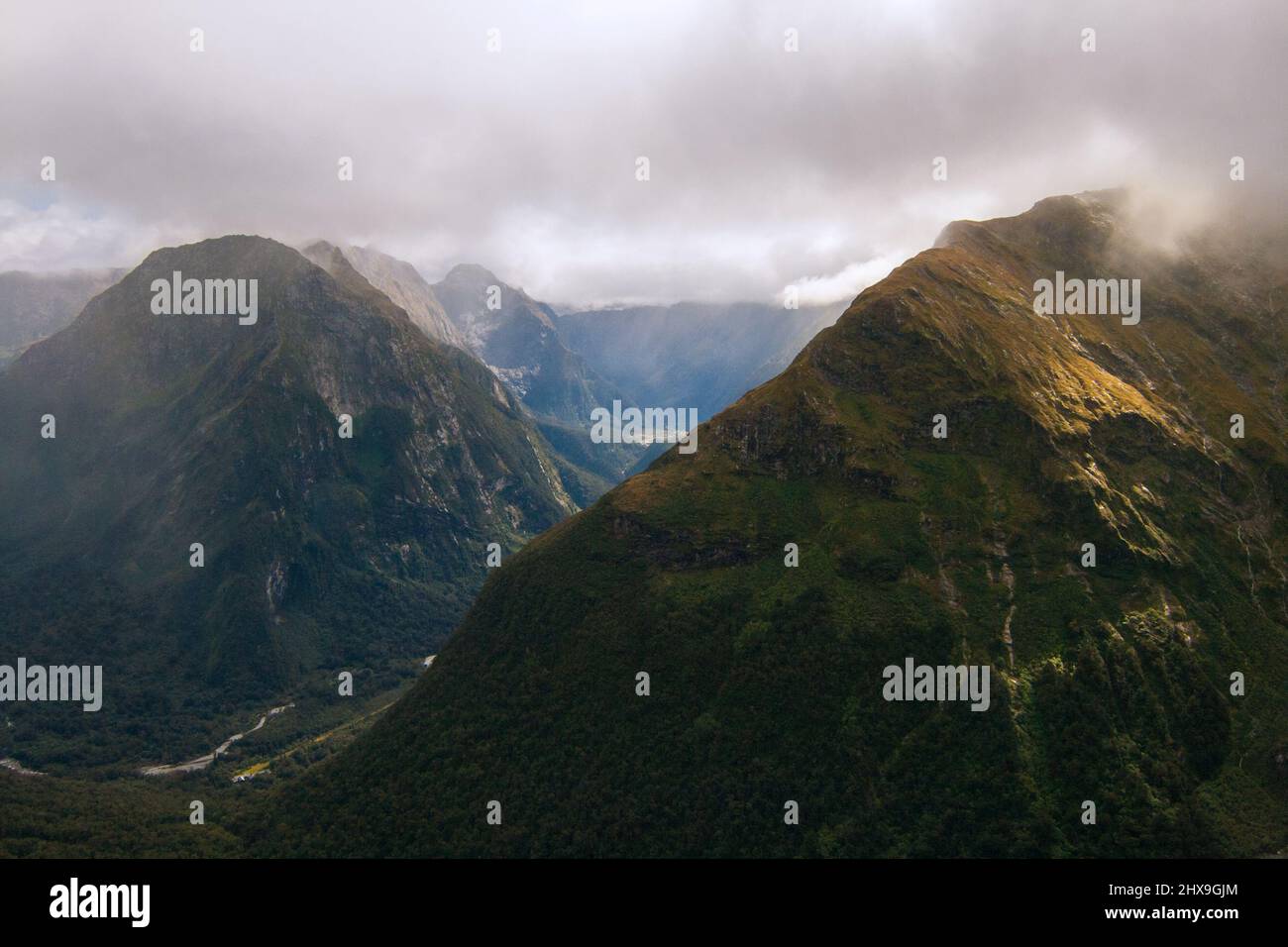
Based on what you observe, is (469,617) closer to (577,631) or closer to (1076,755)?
(577,631)

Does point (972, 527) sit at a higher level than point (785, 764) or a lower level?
higher

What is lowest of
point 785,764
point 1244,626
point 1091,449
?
point 785,764

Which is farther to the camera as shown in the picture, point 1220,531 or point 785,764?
point 1220,531
